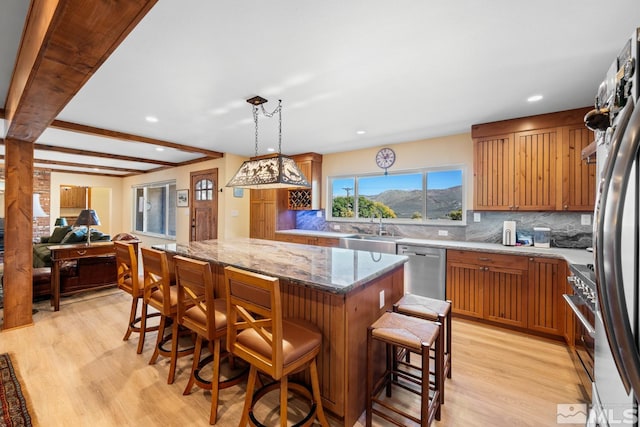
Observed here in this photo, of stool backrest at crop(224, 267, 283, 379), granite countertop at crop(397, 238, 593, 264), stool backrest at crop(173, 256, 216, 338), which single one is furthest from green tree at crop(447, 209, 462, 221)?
stool backrest at crop(173, 256, 216, 338)

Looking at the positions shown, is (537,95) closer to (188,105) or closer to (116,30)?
(116,30)

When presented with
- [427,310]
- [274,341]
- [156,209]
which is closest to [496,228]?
[427,310]

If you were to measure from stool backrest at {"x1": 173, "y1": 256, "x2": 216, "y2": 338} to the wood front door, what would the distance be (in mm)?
3737

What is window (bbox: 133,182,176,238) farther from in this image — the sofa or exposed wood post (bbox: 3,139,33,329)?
exposed wood post (bbox: 3,139,33,329)

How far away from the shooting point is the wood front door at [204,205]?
219 inches

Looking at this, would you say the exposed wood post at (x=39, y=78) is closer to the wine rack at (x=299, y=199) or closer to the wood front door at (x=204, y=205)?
the wood front door at (x=204, y=205)

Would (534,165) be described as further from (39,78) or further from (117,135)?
(117,135)

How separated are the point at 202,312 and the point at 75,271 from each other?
132 inches

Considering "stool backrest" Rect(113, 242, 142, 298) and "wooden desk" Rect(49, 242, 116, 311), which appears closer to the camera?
"stool backrest" Rect(113, 242, 142, 298)

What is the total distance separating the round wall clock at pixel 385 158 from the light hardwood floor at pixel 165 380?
102 inches

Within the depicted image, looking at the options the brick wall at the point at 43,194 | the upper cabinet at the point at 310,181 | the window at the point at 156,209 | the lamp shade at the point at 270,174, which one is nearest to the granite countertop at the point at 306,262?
the lamp shade at the point at 270,174

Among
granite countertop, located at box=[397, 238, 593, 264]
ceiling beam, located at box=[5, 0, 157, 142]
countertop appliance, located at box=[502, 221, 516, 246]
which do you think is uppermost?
ceiling beam, located at box=[5, 0, 157, 142]

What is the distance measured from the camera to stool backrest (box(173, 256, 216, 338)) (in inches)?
66.9

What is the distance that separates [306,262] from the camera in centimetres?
214
